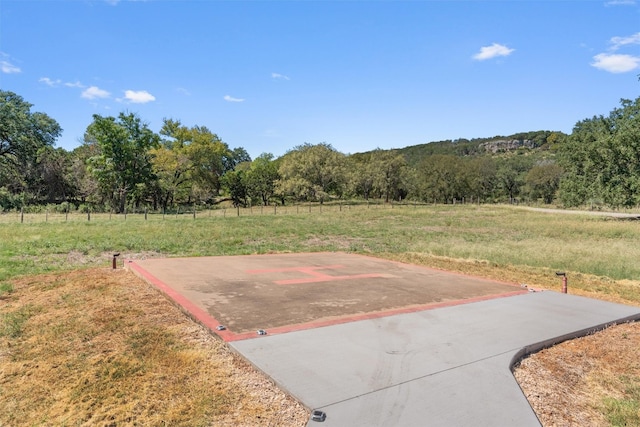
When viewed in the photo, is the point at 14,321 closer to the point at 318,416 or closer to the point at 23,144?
the point at 318,416

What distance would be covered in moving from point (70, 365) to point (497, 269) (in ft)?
33.7

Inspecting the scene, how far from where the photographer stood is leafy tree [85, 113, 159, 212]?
36.4 metres

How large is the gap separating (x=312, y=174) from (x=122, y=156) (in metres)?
25.3

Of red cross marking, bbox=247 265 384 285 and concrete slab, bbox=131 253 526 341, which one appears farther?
red cross marking, bbox=247 265 384 285

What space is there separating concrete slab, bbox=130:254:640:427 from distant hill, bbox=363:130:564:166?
412ft

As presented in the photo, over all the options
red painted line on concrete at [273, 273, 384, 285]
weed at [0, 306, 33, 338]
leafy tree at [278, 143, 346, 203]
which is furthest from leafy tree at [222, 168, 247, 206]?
weed at [0, 306, 33, 338]

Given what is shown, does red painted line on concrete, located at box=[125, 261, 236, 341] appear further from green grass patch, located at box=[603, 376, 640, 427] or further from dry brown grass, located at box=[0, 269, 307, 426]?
green grass patch, located at box=[603, 376, 640, 427]

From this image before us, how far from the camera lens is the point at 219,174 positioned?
2373 inches

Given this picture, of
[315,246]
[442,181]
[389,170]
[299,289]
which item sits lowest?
[315,246]

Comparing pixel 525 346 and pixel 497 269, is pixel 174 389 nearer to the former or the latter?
pixel 525 346

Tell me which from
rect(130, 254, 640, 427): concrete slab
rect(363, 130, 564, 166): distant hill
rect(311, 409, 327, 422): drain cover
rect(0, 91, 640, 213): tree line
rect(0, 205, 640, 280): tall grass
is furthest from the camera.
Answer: rect(363, 130, 564, 166): distant hill

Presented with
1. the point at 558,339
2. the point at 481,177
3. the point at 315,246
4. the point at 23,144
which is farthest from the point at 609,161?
the point at 23,144

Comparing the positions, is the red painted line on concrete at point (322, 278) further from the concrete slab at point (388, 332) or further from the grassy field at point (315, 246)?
the grassy field at point (315, 246)

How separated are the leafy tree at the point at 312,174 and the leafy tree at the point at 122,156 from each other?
18.8 meters
